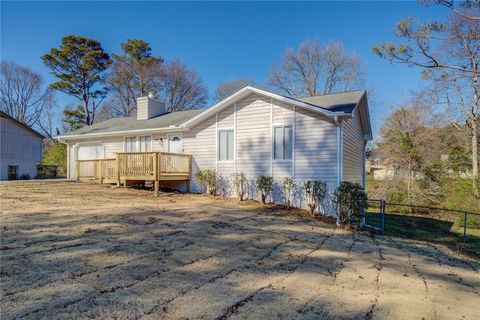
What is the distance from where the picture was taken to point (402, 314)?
3.47 m

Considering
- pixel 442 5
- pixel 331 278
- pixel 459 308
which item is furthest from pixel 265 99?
pixel 459 308

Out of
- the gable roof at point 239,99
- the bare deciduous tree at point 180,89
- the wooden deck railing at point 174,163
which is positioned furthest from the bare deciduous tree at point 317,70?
the wooden deck railing at point 174,163

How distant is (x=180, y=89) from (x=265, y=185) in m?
23.1

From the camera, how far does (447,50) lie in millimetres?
16094

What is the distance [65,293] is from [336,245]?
5.20 m

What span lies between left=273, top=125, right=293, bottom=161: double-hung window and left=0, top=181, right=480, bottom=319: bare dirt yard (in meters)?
4.52

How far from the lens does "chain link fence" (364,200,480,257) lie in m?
12.0

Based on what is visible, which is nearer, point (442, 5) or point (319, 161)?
point (442, 5)

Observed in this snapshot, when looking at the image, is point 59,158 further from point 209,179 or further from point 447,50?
point 447,50

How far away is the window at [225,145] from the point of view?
12.9 metres

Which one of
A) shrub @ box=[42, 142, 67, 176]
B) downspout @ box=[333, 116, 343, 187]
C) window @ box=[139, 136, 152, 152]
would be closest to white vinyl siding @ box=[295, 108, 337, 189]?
downspout @ box=[333, 116, 343, 187]

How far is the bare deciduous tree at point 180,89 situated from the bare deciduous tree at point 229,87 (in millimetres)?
1701

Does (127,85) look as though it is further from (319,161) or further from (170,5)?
(319,161)

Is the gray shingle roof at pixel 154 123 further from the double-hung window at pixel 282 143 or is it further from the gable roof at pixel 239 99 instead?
the double-hung window at pixel 282 143
